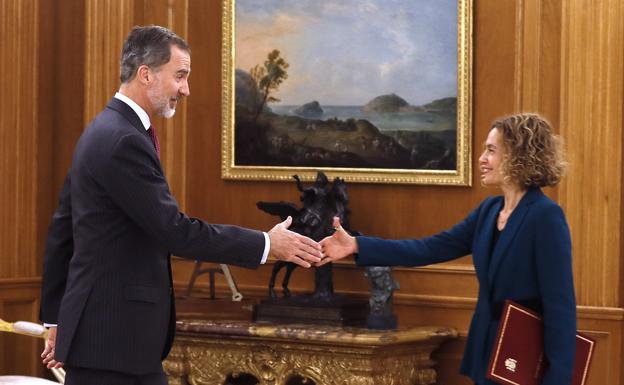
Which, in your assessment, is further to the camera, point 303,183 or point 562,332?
point 303,183

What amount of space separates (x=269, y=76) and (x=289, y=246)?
256 centimetres

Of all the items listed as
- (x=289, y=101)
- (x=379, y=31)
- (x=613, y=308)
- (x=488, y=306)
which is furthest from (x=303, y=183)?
(x=488, y=306)

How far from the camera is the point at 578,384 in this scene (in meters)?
3.95

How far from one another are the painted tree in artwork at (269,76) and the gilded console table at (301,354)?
1.33 meters

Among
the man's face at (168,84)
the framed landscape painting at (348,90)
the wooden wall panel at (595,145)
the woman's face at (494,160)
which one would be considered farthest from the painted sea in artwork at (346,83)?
the man's face at (168,84)

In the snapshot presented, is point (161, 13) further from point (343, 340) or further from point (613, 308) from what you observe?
point (613, 308)

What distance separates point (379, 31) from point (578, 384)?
2751 mm

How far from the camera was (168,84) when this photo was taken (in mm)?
3797

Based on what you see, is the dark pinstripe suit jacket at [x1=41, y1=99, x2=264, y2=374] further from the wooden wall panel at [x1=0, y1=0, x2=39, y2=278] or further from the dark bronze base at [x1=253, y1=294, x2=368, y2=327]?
the wooden wall panel at [x1=0, y1=0, x2=39, y2=278]

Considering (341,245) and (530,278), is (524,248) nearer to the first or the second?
(530,278)

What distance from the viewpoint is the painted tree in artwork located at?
6.45 meters

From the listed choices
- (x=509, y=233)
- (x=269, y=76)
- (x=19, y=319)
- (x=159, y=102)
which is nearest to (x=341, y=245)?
(x=509, y=233)

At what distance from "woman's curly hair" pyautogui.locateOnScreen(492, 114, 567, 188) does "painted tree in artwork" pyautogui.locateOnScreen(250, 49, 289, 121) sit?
255 centimetres

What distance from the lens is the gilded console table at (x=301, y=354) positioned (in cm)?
557
